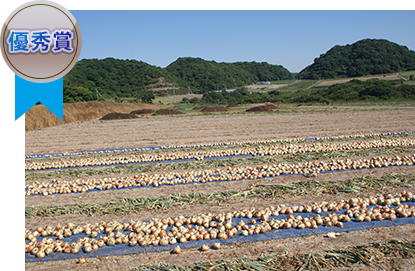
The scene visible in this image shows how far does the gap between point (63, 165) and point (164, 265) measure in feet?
21.4

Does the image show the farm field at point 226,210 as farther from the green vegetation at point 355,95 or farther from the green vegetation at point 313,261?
the green vegetation at point 355,95

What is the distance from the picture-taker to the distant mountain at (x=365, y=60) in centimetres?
6475

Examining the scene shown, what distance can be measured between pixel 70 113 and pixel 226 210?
21.7m


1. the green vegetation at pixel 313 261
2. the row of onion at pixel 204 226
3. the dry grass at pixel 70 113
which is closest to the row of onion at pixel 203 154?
the row of onion at pixel 204 226

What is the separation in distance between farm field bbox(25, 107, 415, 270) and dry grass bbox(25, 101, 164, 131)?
1160cm

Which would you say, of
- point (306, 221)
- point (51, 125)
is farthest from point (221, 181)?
point (51, 125)

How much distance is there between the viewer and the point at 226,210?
15.5 feet

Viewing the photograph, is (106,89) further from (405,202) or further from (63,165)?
(405,202)

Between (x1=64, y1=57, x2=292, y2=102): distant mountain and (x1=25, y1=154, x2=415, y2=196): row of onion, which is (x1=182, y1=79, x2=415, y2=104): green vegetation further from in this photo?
(x1=25, y1=154, x2=415, y2=196): row of onion

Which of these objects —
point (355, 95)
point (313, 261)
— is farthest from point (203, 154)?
point (355, 95)

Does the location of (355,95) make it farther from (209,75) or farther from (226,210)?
(209,75)

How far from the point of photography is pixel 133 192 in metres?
5.83

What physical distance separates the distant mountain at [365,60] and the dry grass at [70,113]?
57.7 meters

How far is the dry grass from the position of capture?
729 inches
